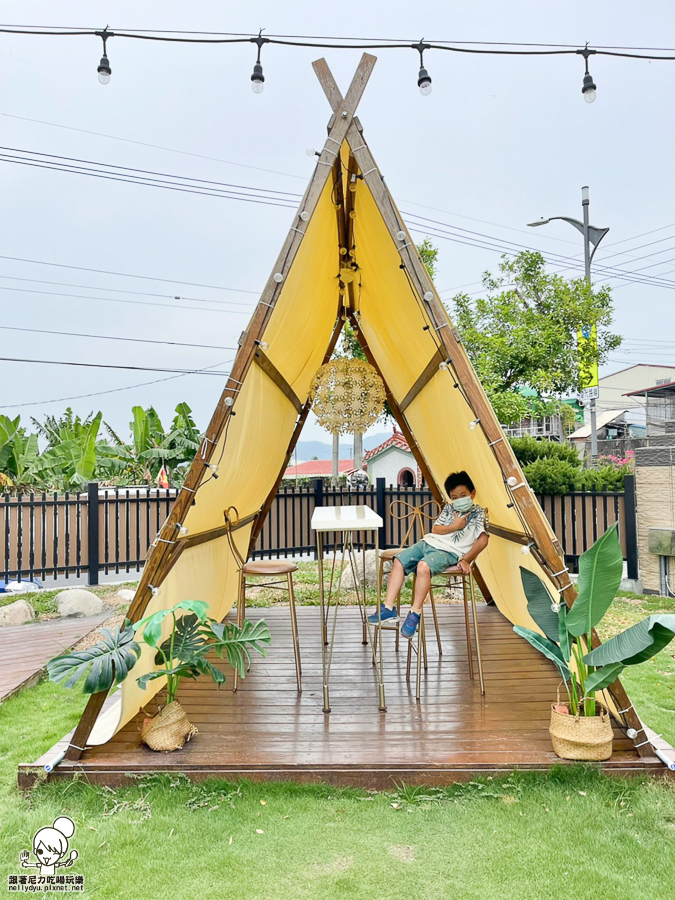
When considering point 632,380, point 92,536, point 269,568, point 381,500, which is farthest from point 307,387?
point 632,380

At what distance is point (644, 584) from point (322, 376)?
4906 millimetres

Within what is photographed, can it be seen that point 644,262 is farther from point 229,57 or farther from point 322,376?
point 322,376

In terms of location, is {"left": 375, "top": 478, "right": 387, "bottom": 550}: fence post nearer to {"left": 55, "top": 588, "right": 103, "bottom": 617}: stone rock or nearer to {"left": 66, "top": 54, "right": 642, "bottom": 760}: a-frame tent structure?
{"left": 66, "top": 54, "right": 642, "bottom": 760}: a-frame tent structure

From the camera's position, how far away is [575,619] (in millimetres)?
2551

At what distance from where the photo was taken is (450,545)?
362cm

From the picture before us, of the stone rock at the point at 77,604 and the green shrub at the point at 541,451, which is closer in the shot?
the stone rock at the point at 77,604

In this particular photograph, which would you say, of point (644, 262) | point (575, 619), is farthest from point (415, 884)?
point (644, 262)

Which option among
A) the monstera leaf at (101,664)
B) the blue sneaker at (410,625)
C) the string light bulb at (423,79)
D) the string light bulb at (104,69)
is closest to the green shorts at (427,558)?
the blue sneaker at (410,625)

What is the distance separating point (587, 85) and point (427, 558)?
3609 mm

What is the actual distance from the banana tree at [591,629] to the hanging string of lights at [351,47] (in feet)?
11.1

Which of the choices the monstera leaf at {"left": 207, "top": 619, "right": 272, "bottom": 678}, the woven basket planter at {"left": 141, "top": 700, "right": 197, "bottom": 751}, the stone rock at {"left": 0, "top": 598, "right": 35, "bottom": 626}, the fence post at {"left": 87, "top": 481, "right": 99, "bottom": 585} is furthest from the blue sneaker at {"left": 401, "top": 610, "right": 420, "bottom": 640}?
the fence post at {"left": 87, "top": 481, "right": 99, "bottom": 585}

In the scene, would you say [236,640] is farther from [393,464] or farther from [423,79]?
[393,464]

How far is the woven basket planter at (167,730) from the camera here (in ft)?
8.98

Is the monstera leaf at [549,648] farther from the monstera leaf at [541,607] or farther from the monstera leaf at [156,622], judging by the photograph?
the monstera leaf at [156,622]
